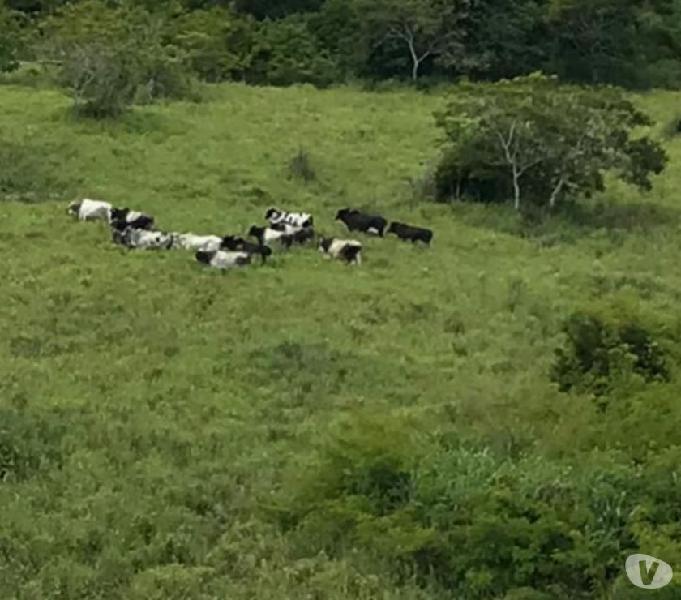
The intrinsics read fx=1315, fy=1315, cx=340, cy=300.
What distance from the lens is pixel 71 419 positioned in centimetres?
1173

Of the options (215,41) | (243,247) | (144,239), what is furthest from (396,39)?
(243,247)

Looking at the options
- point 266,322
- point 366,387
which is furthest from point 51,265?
point 366,387

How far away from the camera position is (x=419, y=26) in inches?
1487

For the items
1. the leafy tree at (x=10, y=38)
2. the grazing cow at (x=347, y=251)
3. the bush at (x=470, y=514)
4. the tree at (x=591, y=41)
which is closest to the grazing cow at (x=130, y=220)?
the grazing cow at (x=347, y=251)

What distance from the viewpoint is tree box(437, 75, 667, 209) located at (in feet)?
73.3

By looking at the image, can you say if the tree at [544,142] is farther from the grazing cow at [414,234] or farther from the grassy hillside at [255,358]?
the grazing cow at [414,234]

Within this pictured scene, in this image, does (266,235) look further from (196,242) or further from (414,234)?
(414,234)

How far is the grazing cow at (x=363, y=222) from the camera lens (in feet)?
67.6

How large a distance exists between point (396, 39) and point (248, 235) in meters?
20.2

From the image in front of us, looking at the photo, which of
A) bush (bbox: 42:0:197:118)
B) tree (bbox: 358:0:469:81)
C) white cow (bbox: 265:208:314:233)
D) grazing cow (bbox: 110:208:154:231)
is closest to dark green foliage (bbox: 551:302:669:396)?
white cow (bbox: 265:208:314:233)

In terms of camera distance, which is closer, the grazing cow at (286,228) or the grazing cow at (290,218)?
the grazing cow at (286,228)

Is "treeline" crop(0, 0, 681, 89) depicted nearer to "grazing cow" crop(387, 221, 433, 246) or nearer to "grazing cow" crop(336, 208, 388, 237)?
"grazing cow" crop(336, 208, 388, 237)

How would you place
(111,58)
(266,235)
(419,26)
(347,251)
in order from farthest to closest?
(419,26) < (111,58) < (266,235) < (347,251)

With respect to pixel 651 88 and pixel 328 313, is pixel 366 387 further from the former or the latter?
pixel 651 88
